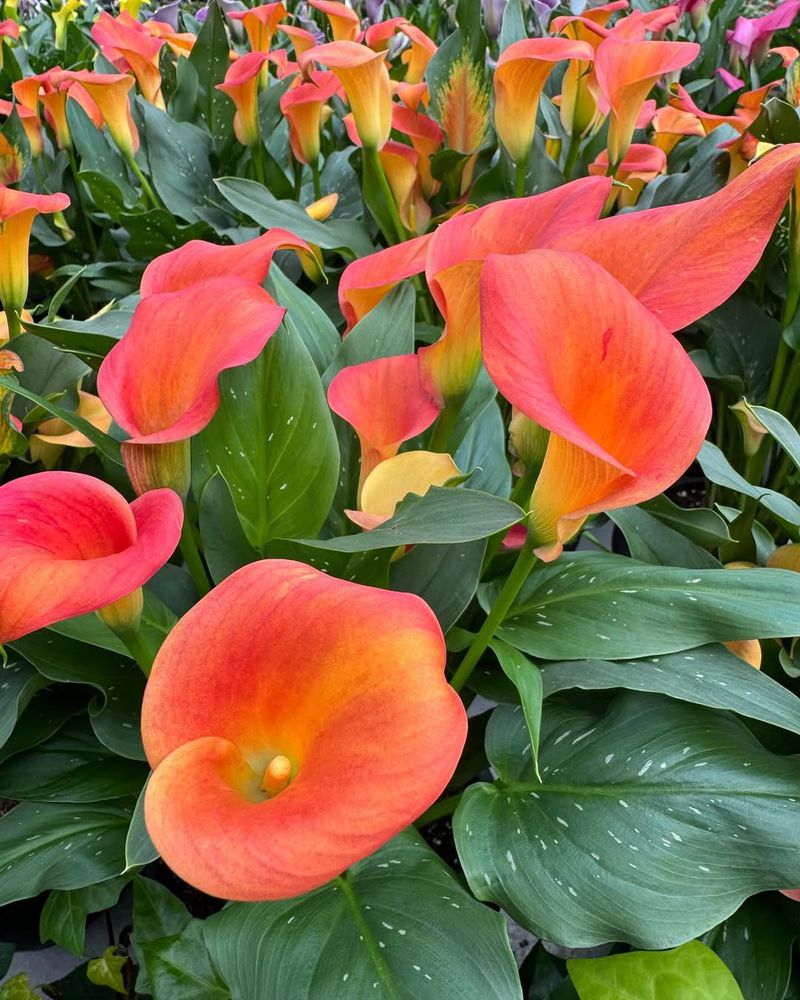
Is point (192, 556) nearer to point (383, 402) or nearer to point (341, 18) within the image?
point (383, 402)

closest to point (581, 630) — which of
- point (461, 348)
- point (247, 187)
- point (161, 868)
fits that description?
point (461, 348)

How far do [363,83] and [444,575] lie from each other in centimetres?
51

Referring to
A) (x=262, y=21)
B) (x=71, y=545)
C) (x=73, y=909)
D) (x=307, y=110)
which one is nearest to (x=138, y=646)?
(x=71, y=545)

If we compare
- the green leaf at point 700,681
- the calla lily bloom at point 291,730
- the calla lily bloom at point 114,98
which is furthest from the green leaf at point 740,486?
the calla lily bloom at point 114,98

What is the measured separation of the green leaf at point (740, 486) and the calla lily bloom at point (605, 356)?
27cm

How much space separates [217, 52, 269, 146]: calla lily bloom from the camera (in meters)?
0.97

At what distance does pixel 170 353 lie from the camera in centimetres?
46

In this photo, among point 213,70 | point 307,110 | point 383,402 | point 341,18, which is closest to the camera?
point 383,402

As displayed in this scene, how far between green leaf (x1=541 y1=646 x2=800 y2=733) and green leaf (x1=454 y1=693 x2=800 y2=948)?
0.03m

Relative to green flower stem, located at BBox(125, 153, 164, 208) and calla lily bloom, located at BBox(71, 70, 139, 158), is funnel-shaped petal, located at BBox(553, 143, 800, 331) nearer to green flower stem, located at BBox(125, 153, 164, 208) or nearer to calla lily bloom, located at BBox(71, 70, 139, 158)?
calla lily bloom, located at BBox(71, 70, 139, 158)

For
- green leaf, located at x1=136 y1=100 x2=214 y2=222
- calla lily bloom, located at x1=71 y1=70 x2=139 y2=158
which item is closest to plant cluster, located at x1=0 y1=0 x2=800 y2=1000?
calla lily bloom, located at x1=71 y1=70 x2=139 y2=158

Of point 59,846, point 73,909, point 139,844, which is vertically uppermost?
point 139,844

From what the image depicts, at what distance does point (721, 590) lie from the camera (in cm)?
52

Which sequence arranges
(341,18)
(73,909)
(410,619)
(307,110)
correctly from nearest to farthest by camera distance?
(410,619) → (73,909) → (307,110) → (341,18)
